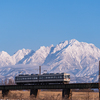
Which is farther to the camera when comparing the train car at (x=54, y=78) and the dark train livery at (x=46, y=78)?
the dark train livery at (x=46, y=78)

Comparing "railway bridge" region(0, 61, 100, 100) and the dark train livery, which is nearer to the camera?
"railway bridge" region(0, 61, 100, 100)

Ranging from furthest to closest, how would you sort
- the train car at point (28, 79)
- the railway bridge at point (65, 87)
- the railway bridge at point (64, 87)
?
the train car at point (28, 79) → the railway bridge at point (64, 87) → the railway bridge at point (65, 87)

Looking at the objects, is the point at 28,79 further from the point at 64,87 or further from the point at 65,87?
the point at 65,87

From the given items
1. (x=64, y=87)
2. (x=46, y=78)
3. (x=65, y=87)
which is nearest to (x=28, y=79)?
(x=46, y=78)

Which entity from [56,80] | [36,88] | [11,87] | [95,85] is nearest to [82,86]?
[95,85]

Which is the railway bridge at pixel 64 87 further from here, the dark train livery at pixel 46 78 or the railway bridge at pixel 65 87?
the dark train livery at pixel 46 78

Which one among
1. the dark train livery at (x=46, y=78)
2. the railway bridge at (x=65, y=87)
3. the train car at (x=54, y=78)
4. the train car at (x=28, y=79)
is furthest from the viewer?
the train car at (x=28, y=79)

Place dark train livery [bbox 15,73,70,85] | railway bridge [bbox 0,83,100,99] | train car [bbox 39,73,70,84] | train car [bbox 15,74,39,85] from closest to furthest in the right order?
1. railway bridge [bbox 0,83,100,99]
2. train car [bbox 39,73,70,84]
3. dark train livery [bbox 15,73,70,85]
4. train car [bbox 15,74,39,85]

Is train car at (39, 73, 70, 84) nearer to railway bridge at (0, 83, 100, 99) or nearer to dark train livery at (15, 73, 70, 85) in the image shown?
dark train livery at (15, 73, 70, 85)

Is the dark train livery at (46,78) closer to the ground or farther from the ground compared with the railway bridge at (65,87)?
farther from the ground

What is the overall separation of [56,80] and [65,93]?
20.4ft

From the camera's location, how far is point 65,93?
10650cm

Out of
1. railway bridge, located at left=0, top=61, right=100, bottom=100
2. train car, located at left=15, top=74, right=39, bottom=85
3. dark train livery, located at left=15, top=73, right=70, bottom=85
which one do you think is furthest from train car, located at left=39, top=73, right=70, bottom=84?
railway bridge, located at left=0, top=61, right=100, bottom=100

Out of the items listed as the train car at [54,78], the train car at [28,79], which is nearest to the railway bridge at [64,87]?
the train car at [28,79]
